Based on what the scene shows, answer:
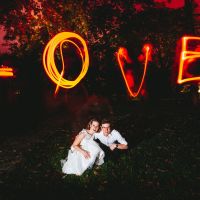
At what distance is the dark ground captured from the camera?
8031 mm

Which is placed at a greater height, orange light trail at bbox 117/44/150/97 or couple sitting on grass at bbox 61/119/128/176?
orange light trail at bbox 117/44/150/97

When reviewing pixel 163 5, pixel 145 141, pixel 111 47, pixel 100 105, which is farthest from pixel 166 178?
pixel 100 105

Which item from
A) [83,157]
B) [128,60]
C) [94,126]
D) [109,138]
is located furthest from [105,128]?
[128,60]

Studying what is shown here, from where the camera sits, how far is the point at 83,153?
28.7 feet

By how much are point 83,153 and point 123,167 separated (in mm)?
1353

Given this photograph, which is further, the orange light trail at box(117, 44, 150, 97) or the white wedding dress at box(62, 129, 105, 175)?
the orange light trail at box(117, 44, 150, 97)

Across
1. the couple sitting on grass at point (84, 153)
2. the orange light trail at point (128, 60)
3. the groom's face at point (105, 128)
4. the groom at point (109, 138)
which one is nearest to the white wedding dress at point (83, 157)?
the couple sitting on grass at point (84, 153)

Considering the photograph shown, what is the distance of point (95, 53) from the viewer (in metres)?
17.8

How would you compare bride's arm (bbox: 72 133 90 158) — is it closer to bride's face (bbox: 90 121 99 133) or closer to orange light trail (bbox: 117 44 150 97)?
bride's face (bbox: 90 121 99 133)

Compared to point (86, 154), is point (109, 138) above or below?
above

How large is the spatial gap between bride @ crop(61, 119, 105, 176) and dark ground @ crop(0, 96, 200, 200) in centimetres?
22

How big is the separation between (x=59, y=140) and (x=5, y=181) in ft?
15.4

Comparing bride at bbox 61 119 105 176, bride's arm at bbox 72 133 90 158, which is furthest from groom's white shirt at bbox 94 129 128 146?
bride's arm at bbox 72 133 90 158

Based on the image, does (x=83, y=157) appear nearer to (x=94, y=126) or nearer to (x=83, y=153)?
(x=83, y=153)
